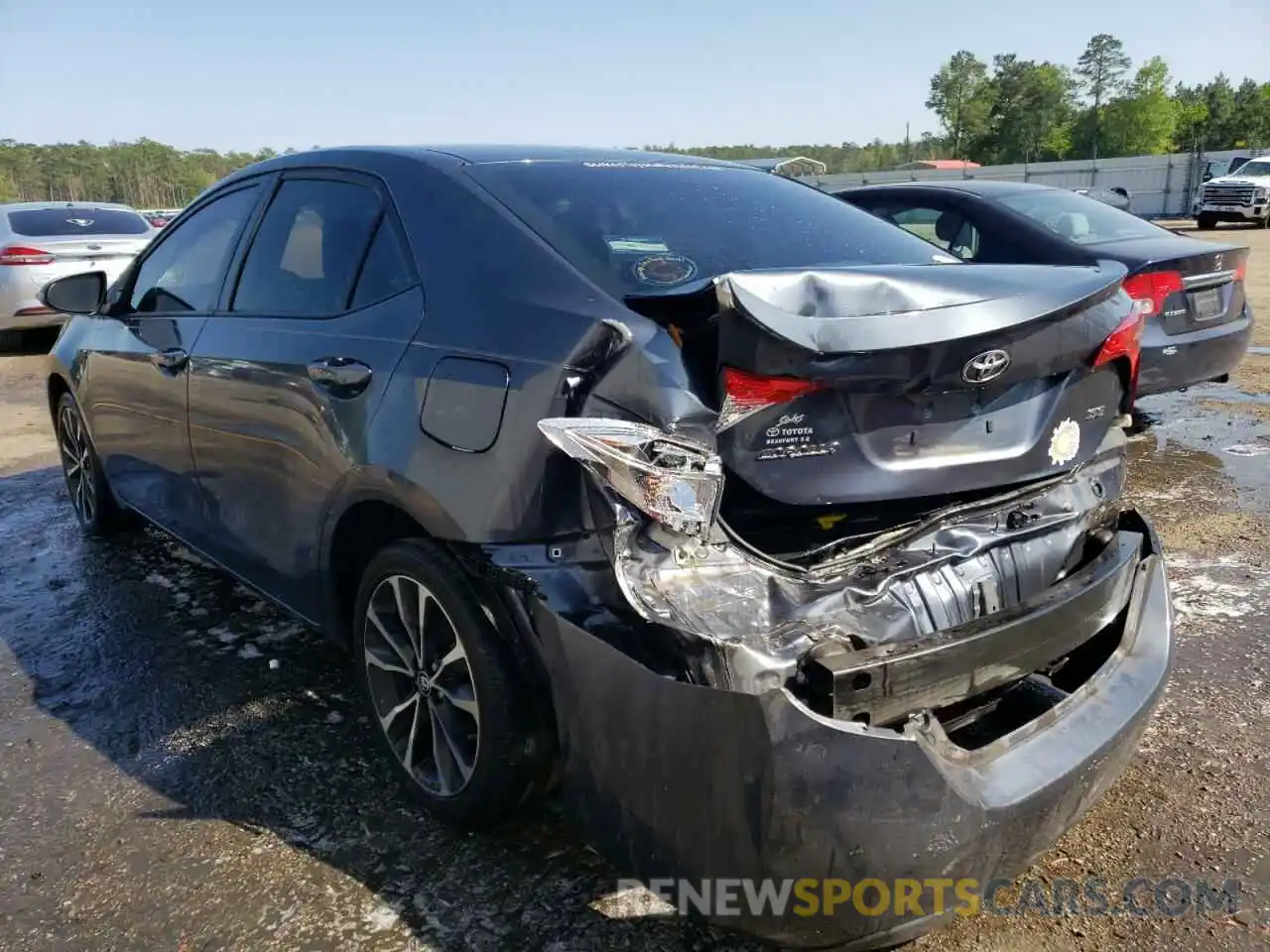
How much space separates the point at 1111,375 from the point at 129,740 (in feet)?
10.0

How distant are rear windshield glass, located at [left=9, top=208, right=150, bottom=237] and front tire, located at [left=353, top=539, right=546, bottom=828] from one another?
10.9m

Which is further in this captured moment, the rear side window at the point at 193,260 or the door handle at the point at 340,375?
the rear side window at the point at 193,260

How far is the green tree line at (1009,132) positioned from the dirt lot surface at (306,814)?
6963 cm

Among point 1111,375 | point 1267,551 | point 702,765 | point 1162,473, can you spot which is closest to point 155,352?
point 702,765

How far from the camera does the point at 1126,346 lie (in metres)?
2.46

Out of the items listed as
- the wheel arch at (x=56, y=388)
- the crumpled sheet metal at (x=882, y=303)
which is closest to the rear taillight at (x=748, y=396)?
the crumpled sheet metal at (x=882, y=303)

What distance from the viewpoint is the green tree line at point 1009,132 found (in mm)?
74750

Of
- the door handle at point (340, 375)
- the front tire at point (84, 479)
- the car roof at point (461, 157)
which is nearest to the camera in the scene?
A: the door handle at point (340, 375)

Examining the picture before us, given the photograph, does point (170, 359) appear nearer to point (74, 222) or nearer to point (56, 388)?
point (56, 388)

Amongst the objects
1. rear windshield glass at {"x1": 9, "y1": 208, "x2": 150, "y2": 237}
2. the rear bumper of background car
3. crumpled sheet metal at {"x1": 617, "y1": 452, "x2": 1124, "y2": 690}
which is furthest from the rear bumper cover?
rear windshield glass at {"x1": 9, "y1": 208, "x2": 150, "y2": 237}

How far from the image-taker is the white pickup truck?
Result: 1116 inches

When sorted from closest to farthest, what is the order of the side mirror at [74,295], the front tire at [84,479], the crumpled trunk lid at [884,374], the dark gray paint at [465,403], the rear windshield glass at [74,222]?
the crumpled trunk lid at [884,374] < the dark gray paint at [465,403] < the side mirror at [74,295] < the front tire at [84,479] < the rear windshield glass at [74,222]

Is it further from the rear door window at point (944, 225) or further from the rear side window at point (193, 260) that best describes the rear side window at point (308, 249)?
the rear door window at point (944, 225)

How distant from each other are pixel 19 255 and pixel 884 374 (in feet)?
38.4
